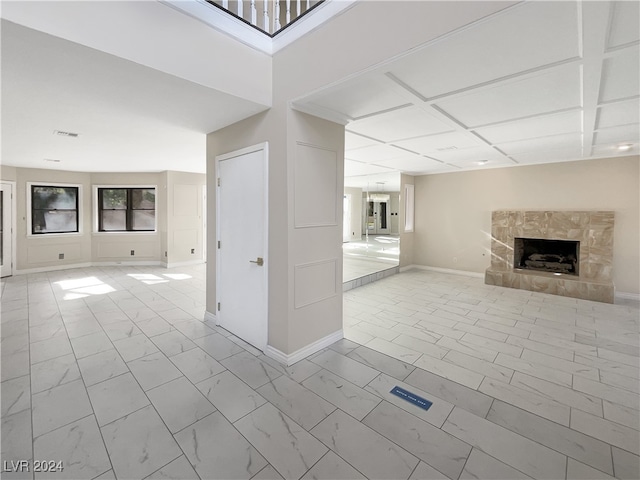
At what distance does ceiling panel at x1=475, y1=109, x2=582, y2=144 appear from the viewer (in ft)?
10.00

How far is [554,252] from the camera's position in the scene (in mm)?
5797

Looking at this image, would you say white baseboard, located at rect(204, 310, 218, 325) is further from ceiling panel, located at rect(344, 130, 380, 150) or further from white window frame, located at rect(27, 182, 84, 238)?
white window frame, located at rect(27, 182, 84, 238)

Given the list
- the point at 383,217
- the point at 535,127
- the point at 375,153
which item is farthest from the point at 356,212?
the point at 535,127

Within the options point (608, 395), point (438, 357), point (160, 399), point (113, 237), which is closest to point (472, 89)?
point (438, 357)

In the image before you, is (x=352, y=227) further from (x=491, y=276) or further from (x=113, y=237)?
(x=113, y=237)

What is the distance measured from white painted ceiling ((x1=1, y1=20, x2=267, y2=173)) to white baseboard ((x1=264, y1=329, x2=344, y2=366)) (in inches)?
94.1

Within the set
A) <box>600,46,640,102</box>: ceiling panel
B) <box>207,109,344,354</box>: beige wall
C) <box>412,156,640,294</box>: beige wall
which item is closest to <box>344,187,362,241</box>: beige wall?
<box>412,156,640,294</box>: beige wall

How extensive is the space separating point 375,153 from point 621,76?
3.01m

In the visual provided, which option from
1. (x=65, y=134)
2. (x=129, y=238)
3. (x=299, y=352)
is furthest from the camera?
(x=129, y=238)

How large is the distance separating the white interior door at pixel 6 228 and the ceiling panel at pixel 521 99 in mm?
8520

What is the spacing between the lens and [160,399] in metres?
2.23

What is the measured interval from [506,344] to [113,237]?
868cm

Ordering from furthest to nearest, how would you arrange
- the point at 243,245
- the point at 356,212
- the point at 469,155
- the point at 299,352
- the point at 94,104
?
the point at 356,212 < the point at 469,155 < the point at 243,245 < the point at 299,352 < the point at 94,104

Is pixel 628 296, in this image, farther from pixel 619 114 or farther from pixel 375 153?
pixel 375 153
